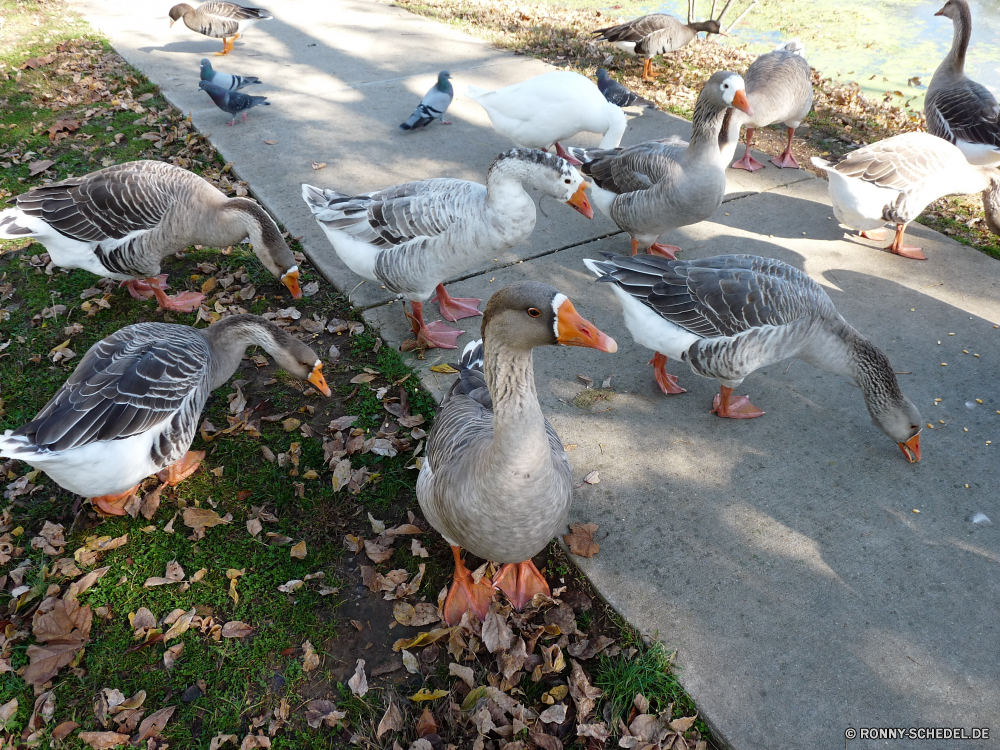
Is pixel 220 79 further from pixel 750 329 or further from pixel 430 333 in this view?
→ pixel 750 329

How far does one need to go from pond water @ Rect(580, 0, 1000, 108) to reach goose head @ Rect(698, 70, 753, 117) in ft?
17.8

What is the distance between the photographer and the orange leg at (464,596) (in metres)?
3.06

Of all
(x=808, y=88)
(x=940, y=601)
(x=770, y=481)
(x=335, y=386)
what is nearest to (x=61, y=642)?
(x=335, y=386)

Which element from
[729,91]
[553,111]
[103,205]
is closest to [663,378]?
[729,91]

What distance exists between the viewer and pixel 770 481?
12.1ft

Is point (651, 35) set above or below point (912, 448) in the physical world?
above

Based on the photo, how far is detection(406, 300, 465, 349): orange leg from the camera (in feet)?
15.2

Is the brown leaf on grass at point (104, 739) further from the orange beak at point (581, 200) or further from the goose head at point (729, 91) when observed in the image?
the goose head at point (729, 91)

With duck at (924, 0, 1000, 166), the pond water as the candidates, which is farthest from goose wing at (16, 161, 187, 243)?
the pond water

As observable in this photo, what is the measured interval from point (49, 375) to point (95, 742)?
9.25 ft

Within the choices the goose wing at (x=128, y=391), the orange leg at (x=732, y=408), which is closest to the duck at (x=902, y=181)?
the orange leg at (x=732, y=408)

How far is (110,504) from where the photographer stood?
3596mm

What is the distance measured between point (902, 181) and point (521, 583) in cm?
474

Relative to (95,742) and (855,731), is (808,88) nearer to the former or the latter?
(855,731)
